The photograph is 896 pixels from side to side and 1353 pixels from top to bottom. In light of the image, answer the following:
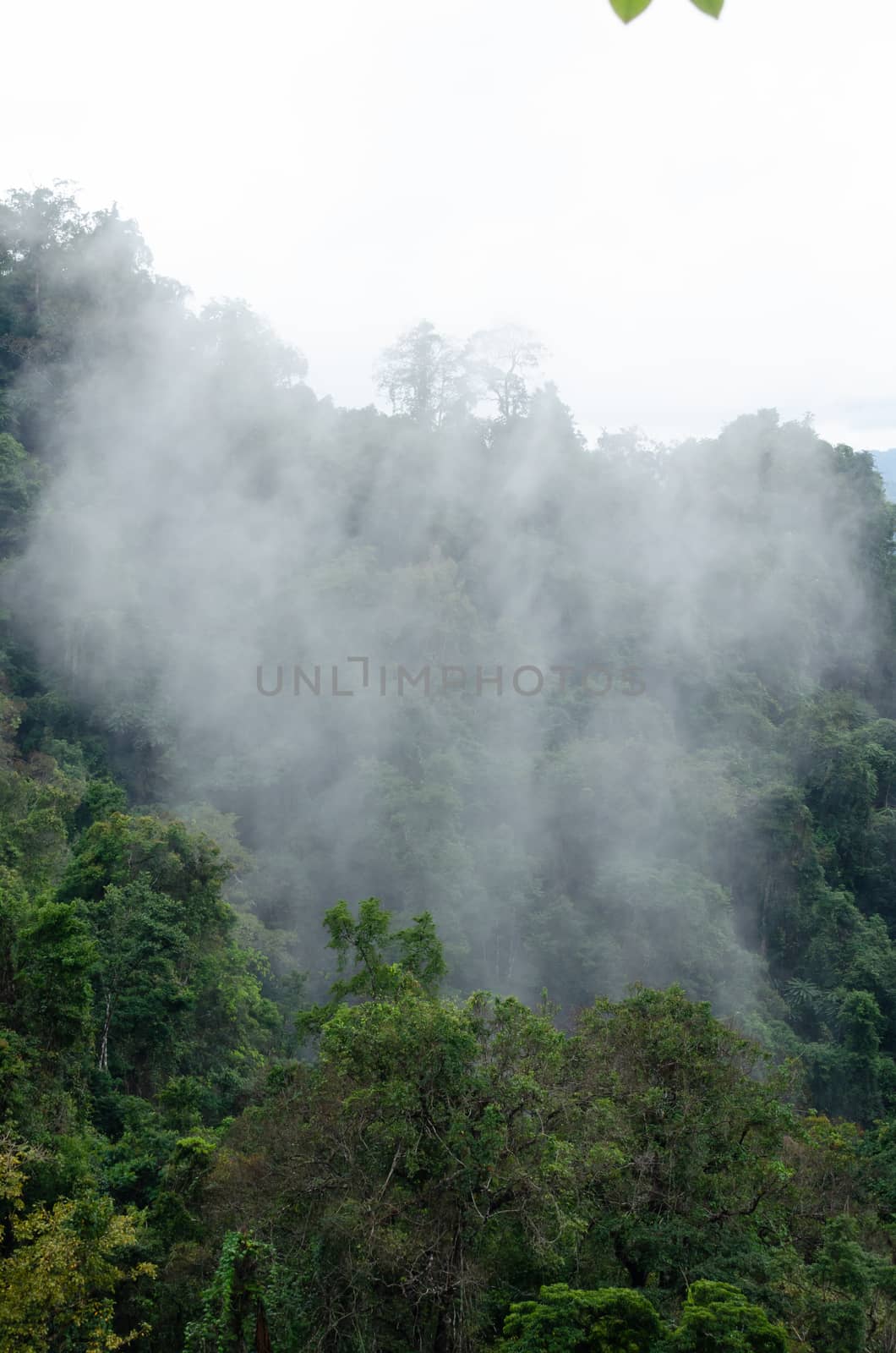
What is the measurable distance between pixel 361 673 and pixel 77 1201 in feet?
50.6

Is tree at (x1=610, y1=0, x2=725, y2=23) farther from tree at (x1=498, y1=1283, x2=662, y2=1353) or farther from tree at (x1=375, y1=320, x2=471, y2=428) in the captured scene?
tree at (x1=375, y1=320, x2=471, y2=428)

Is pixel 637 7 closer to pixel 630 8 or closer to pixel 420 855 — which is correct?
pixel 630 8

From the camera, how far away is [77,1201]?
700 centimetres

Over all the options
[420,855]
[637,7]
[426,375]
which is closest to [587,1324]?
[637,7]

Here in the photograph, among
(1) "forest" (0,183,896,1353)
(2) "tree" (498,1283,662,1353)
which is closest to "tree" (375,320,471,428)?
(1) "forest" (0,183,896,1353)

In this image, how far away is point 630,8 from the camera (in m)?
0.77

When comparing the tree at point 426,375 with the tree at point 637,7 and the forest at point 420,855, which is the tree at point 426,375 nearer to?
the forest at point 420,855

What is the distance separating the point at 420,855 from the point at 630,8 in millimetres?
18040

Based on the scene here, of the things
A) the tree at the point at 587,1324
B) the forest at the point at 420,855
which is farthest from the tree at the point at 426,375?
the tree at the point at 587,1324

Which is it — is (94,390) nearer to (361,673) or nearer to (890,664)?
(361,673)

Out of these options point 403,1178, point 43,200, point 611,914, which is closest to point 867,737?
point 611,914

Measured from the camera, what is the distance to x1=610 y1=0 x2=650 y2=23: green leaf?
0.76 meters

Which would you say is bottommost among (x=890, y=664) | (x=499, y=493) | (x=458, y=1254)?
(x=458, y=1254)

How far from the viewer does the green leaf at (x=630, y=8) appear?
758mm
